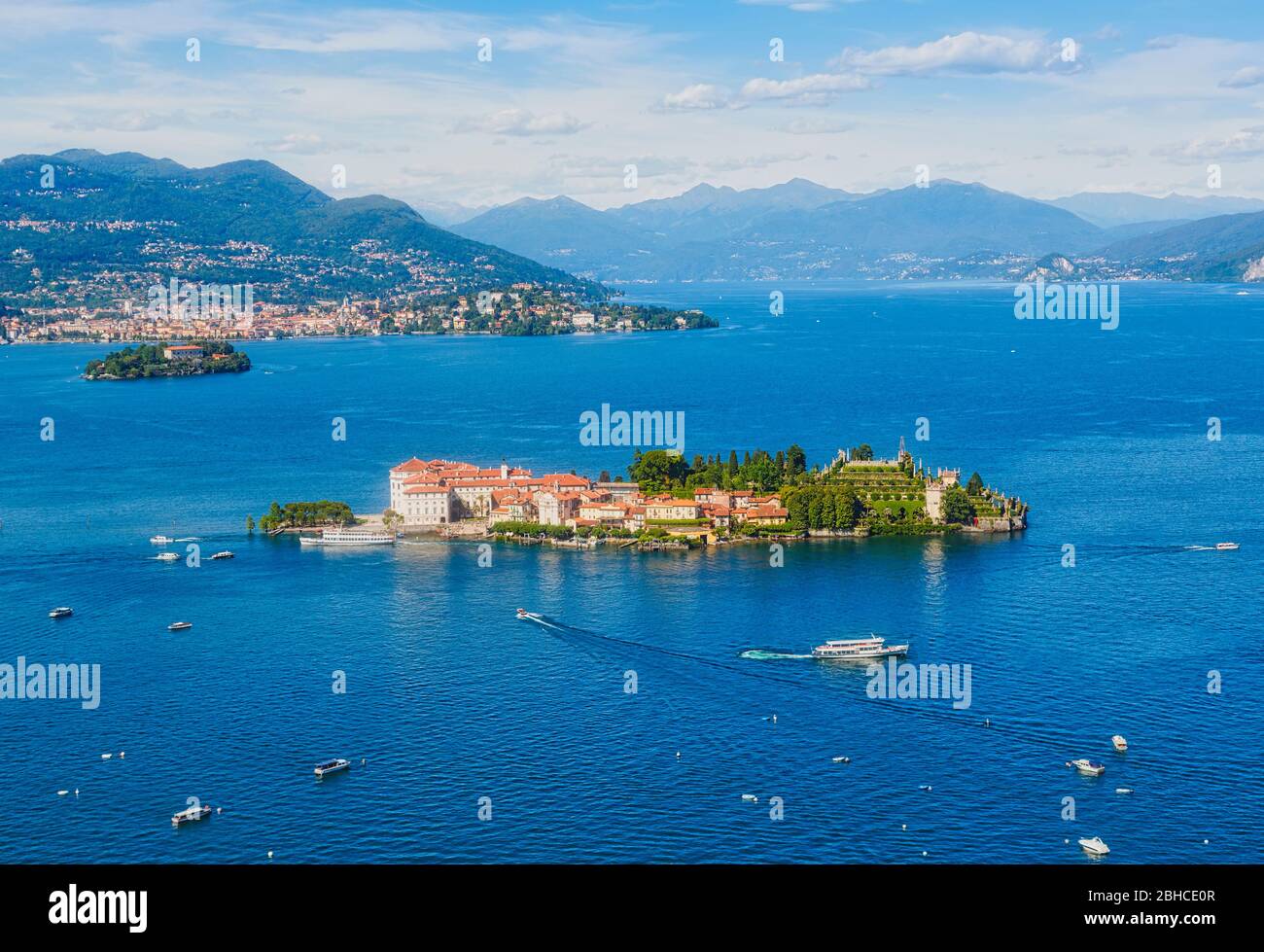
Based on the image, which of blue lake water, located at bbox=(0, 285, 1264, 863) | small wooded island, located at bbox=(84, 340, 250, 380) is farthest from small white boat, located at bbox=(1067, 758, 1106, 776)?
small wooded island, located at bbox=(84, 340, 250, 380)

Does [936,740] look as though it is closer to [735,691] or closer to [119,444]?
[735,691]

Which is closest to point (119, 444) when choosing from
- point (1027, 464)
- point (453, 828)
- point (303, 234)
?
point (1027, 464)

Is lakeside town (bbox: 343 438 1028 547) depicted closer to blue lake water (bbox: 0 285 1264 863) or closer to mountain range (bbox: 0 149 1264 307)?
blue lake water (bbox: 0 285 1264 863)

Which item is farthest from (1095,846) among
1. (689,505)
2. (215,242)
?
(215,242)

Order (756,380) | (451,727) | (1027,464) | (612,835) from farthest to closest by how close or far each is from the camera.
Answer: (756,380) < (1027,464) < (451,727) < (612,835)

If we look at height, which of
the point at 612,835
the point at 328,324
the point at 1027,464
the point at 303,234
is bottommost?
the point at 612,835

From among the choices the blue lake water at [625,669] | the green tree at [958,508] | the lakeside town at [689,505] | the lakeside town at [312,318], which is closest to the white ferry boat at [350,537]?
the lakeside town at [689,505]

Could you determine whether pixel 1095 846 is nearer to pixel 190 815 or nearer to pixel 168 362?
pixel 190 815

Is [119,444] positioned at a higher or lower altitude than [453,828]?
higher
